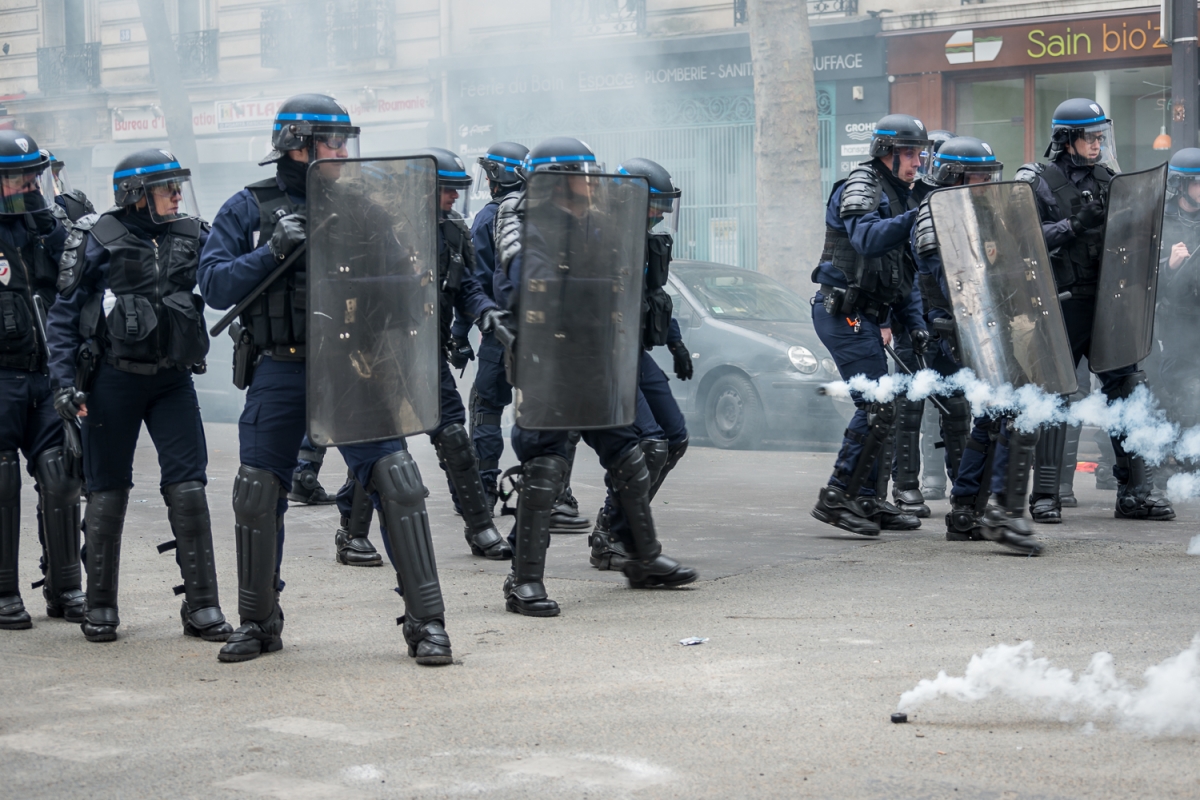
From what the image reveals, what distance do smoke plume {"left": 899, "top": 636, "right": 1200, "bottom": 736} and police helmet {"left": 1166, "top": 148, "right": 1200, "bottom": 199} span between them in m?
4.53

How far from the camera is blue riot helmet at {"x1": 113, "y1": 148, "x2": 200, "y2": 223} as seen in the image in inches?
192

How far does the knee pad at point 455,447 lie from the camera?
6574 mm

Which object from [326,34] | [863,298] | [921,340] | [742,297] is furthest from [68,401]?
[326,34]

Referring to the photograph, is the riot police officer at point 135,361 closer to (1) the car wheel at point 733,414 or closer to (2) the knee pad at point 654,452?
(2) the knee pad at point 654,452

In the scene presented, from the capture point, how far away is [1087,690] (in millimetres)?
3822

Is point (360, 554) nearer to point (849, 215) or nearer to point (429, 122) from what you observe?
point (849, 215)

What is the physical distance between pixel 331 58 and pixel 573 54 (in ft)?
13.2

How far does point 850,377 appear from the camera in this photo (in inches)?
268

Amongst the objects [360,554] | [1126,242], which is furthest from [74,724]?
[1126,242]

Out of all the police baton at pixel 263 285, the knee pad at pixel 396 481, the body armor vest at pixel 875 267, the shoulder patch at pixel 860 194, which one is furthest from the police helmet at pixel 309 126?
the body armor vest at pixel 875 267

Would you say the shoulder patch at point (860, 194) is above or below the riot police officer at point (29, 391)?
above

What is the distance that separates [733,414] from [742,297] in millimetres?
1010

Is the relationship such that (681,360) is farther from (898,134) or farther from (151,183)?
(151,183)

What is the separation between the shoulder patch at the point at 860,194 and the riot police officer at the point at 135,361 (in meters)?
2.79
